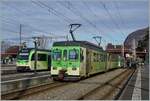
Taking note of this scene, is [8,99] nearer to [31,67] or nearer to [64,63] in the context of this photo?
[64,63]

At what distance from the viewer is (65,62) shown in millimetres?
29828

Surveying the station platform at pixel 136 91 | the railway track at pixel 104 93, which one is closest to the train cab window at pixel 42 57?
the station platform at pixel 136 91

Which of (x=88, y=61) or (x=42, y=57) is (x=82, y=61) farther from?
(x=42, y=57)

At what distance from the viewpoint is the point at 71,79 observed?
3044 centimetres

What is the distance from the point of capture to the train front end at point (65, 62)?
29.5 metres

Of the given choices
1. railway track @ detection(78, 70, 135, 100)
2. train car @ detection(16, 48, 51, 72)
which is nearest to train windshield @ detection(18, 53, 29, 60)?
train car @ detection(16, 48, 51, 72)

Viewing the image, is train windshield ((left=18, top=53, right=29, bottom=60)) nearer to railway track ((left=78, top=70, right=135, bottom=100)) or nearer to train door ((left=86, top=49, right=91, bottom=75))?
train door ((left=86, top=49, right=91, bottom=75))

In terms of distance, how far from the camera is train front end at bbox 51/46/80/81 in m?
29.5

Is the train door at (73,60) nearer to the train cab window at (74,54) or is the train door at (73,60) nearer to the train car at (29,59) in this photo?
the train cab window at (74,54)

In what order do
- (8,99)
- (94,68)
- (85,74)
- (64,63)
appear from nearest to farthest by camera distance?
1. (8,99)
2. (64,63)
3. (85,74)
4. (94,68)

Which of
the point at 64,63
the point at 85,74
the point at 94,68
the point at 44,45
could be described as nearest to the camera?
the point at 64,63

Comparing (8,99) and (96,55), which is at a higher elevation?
(96,55)

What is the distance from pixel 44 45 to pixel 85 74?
84.4 metres

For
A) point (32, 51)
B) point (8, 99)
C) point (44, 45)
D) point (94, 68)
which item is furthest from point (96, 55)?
point (44, 45)
